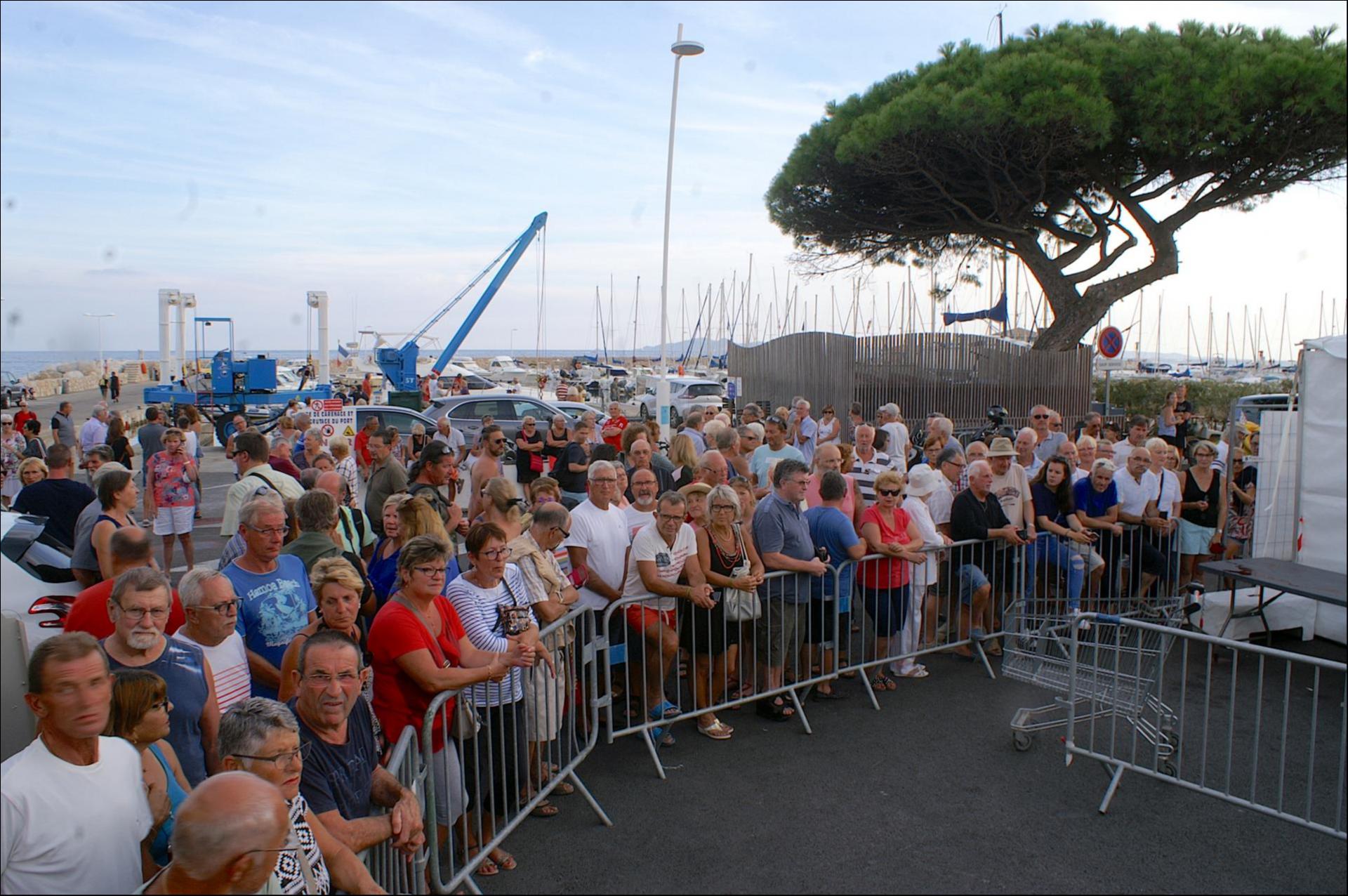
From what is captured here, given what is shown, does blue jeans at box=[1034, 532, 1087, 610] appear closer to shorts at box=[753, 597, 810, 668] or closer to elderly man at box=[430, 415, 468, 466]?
shorts at box=[753, 597, 810, 668]

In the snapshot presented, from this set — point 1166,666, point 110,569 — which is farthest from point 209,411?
point 1166,666

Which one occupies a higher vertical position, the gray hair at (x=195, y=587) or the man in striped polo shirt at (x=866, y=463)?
the man in striped polo shirt at (x=866, y=463)

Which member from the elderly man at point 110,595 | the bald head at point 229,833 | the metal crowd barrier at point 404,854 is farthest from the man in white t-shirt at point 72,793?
the elderly man at point 110,595

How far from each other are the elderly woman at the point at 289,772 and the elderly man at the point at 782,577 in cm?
361

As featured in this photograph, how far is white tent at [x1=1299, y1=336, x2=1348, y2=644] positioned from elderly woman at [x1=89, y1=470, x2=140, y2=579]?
6242mm

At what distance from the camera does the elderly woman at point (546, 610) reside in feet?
15.8

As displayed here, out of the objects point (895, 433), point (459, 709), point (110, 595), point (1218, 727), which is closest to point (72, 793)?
point (110, 595)

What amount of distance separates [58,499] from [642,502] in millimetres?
4868

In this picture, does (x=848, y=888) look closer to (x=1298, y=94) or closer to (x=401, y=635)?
(x=401, y=635)

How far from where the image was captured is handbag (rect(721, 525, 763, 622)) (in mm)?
6066

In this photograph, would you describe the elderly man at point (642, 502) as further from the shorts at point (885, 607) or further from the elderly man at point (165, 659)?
the elderly man at point (165, 659)

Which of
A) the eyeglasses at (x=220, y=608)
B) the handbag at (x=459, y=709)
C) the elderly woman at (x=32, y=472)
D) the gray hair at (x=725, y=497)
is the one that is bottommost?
the handbag at (x=459, y=709)

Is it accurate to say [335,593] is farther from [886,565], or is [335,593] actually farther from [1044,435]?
[1044,435]

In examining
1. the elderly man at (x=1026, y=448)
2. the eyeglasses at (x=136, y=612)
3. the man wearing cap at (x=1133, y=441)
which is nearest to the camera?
the eyeglasses at (x=136, y=612)
